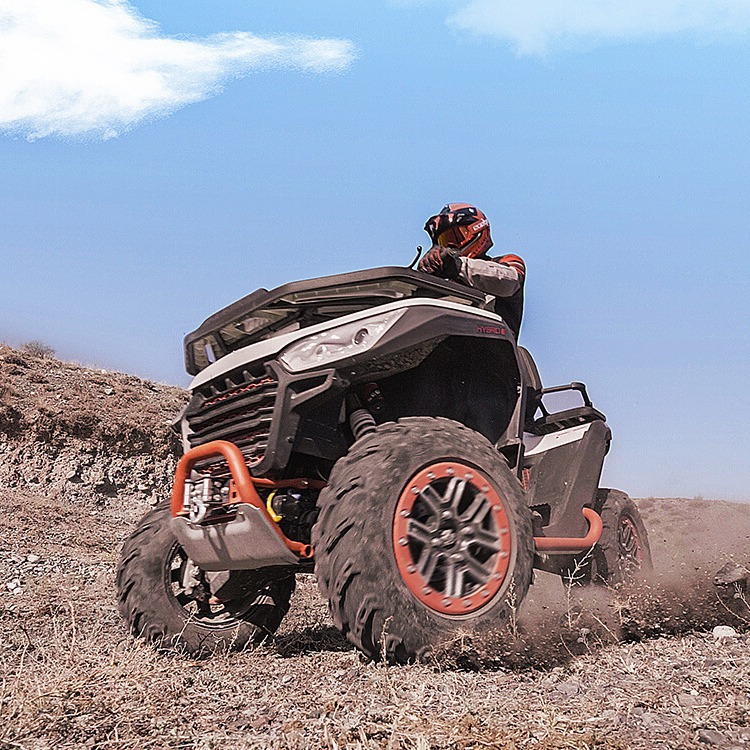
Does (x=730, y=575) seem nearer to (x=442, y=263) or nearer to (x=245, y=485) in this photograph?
(x=442, y=263)

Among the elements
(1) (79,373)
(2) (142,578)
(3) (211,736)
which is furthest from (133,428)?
(3) (211,736)

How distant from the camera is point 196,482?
4145mm

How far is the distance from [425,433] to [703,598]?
2.21 meters

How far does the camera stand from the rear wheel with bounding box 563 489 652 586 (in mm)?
5133

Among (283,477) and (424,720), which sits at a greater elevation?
(283,477)

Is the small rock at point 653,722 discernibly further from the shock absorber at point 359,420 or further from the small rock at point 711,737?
the shock absorber at point 359,420

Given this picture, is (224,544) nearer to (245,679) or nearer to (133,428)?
(245,679)

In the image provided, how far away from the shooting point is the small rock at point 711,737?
7.41 ft

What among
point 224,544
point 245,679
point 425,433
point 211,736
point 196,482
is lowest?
point 245,679

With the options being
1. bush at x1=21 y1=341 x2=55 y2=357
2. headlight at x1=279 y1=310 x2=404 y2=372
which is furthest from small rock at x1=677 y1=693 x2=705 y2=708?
bush at x1=21 y1=341 x2=55 y2=357

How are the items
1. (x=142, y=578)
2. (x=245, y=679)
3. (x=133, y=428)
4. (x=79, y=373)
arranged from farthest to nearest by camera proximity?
(x=79, y=373)
(x=133, y=428)
(x=142, y=578)
(x=245, y=679)

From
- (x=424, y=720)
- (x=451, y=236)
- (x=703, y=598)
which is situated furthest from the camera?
(x=451, y=236)

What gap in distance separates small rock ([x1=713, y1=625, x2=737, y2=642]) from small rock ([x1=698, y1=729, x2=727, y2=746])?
225 centimetres

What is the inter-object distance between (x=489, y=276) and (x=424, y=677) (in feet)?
7.97
